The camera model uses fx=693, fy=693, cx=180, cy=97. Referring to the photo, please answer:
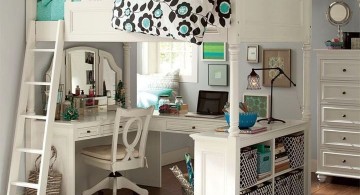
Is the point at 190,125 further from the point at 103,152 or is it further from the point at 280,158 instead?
the point at 280,158

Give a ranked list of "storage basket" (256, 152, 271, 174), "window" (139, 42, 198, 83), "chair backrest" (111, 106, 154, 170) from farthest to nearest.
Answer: "window" (139, 42, 198, 83) → "chair backrest" (111, 106, 154, 170) → "storage basket" (256, 152, 271, 174)

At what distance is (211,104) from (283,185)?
1.38 m

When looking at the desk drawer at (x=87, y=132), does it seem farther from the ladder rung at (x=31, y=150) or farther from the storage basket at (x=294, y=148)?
the storage basket at (x=294, y=148)

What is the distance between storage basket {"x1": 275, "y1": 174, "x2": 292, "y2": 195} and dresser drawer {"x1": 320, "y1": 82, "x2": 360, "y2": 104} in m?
1.54

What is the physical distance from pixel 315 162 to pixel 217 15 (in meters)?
3.47

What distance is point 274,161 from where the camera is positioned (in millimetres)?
5523

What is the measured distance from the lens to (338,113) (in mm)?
7023

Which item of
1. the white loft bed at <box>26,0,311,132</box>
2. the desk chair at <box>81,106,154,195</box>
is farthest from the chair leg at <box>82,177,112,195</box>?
the white loft bed at <box>26,0,311,132</box>

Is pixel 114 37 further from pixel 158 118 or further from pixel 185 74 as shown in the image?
pixel 185 74

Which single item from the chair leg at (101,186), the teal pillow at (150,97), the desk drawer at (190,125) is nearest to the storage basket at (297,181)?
the desk drawer at (190,125)

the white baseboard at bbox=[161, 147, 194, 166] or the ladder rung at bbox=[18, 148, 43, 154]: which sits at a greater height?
the ladder rung at bbox=[18, 148, 43, 154]

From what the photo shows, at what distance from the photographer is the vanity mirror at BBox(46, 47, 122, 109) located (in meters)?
6.39

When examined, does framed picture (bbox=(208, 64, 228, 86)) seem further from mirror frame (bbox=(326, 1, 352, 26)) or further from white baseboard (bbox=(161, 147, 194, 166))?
mirror frame (bbox=(326, 1, 352, 26))

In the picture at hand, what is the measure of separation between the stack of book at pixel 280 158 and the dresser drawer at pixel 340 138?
1444 millimetres
